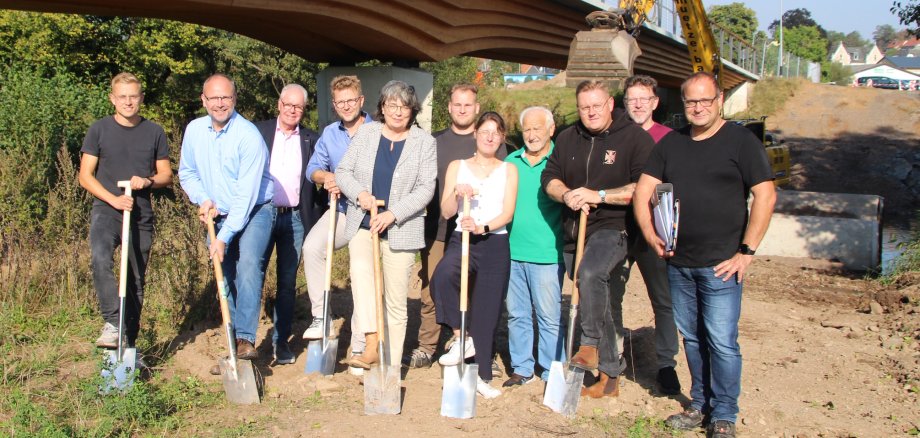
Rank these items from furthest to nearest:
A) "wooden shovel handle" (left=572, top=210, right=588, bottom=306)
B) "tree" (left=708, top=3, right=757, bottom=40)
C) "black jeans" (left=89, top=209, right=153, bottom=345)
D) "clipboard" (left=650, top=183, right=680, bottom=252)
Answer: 1. "tree" (left=708, top=3, right=757, bottom=40)
2. "black jeans" (left=89, top=209, right=153, bottom=345)
3. "wooden shovel handle" (left=572, top=210, right=588, bottom=306)
4. "clipboard" (left=650, top=183, right=680, bottom=252)

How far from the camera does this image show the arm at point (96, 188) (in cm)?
512

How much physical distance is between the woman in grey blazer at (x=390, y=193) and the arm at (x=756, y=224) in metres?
1.81

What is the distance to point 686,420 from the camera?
4688 mm

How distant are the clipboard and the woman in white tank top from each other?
3.28ft

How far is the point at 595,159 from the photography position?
16.3 feet

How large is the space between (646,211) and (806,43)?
10731 centimetres

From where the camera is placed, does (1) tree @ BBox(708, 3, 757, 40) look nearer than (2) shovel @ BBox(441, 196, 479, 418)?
No

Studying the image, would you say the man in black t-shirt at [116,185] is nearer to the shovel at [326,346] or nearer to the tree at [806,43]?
the shovel at [326,346]

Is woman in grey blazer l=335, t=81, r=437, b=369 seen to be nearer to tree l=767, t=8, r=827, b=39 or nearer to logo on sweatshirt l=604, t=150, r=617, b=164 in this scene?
logo on sweatshirt l=604, t=150, r=617, b=164

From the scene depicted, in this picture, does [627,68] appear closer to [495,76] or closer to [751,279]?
[751,279]

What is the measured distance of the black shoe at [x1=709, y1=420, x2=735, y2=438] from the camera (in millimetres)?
4484

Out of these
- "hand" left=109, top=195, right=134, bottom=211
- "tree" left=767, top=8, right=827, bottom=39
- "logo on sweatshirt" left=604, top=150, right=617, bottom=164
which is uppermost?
"tree" left=767, top=8, right=827, bottom=39

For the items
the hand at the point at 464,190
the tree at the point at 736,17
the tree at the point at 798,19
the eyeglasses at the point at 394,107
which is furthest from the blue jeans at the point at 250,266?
the tree at the point at 798,19

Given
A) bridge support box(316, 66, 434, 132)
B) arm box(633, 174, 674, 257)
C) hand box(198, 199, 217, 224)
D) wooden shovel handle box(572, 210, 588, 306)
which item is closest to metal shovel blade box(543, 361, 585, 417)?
wooden shovel handle box(572, 210, 588, 306)
